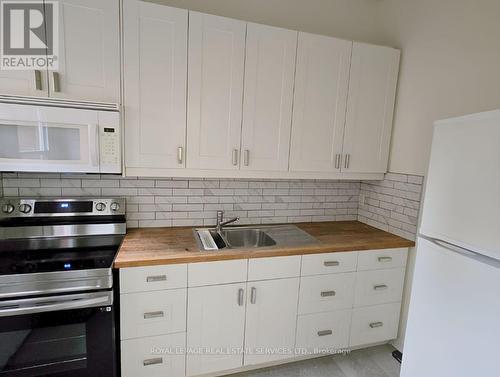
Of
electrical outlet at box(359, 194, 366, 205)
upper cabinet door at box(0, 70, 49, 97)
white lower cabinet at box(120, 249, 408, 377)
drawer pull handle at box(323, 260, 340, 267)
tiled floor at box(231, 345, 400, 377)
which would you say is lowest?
tiled floor at box(231, 345, 400, 377)

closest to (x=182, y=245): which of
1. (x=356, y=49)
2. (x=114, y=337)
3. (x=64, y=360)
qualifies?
(x=114, y=337)

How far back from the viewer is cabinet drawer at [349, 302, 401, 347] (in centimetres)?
207

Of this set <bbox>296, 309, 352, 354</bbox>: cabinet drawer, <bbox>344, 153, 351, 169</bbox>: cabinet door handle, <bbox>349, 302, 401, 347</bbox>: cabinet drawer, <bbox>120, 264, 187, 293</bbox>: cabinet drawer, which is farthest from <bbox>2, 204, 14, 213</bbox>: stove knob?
<bbox>349, 302, 401, 347</bbox>: cabinet drawer

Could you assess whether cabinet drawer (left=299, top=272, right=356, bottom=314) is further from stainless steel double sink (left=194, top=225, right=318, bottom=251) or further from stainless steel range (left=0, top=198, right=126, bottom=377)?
stainless steel range (left=0, top=198, right=126, bottom=377)

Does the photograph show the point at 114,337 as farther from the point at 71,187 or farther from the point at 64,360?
the point at 71,187

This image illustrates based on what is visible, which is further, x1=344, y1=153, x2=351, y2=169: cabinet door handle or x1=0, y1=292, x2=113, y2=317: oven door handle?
x1=344, y1=153, x2=351, y2=169: cabinet door handle

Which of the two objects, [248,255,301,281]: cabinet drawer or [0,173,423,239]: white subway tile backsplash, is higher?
[0,173,423,239]: white subway tile backsplash

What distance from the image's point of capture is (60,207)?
183 centimetres

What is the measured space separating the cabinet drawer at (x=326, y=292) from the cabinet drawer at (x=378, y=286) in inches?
2.6

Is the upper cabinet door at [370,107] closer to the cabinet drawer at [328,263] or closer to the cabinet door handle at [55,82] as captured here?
the cabinet drawer at [328,263]

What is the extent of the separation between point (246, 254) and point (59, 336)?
3.31ft

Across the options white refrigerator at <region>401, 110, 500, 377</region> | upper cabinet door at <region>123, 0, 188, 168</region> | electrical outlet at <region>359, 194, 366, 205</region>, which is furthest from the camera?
electrical outlet at <region>359, 194, 366, 205</region>

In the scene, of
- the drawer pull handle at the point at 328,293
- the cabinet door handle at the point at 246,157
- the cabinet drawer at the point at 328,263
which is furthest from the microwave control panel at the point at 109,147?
the drawer pull handle at the point at 328,293

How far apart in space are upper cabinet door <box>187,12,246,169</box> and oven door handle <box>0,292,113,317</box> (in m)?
0.88
